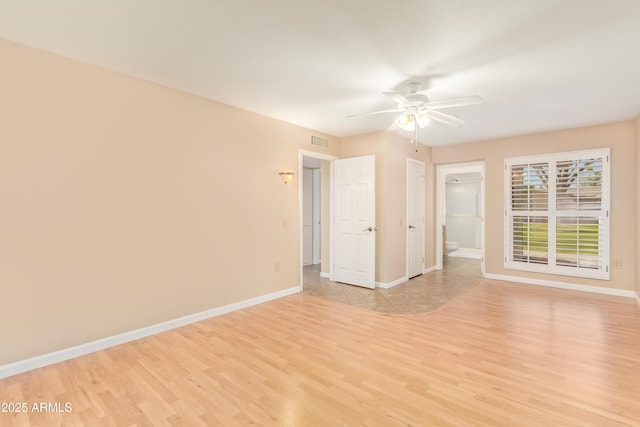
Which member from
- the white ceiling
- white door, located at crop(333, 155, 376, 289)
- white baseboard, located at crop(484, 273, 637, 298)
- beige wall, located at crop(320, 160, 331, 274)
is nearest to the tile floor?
white door, located at crop(333, 155, 376, 289)

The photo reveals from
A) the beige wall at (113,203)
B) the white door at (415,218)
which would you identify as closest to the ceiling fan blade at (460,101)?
the beige wall at (113,203)

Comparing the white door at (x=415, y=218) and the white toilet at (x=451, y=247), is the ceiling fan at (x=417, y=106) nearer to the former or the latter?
the white door at (x=415, y=218)

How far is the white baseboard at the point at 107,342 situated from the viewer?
2.41 metres

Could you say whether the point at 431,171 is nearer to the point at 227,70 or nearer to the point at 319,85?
the point at 319,85

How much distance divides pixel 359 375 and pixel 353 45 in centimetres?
259

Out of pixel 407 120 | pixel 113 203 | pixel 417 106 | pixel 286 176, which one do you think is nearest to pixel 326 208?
pixel 286 176

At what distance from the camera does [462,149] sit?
5.96m

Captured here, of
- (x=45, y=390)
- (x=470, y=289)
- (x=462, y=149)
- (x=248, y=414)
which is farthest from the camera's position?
(x=462, y=149)

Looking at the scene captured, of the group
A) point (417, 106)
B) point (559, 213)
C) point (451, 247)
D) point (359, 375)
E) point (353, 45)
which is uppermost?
point (353, 45)

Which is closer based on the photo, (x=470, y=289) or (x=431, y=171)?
(x=470, y=289)

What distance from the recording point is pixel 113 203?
289 cm

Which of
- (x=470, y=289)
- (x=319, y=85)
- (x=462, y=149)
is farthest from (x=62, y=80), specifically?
(x=462, y=149)

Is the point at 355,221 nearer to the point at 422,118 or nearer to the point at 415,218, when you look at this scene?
the point at 415,218

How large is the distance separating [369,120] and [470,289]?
312 cm
